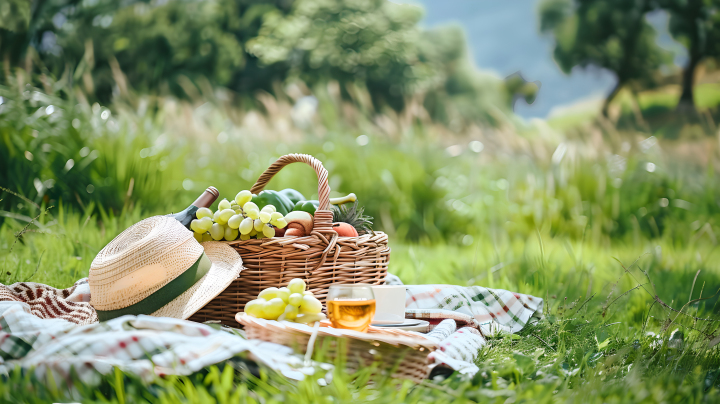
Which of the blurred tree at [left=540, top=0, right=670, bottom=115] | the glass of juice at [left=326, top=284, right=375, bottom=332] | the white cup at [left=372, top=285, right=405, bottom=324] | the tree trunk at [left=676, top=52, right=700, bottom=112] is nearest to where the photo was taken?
the glass of juice at [left=326, top=284, right=375, bottom=332]

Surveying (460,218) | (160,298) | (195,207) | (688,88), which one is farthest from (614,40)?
(160,298)

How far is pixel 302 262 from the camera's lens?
1667 mm

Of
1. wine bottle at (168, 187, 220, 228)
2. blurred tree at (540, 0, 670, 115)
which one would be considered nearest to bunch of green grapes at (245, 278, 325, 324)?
wine bottle at (168, 187, 220, 228)

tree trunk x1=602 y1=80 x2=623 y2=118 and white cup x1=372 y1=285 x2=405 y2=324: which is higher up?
white cup x1=372 y1=285 x2=405 y2=324

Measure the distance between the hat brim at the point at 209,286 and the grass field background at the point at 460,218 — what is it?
0.37 m

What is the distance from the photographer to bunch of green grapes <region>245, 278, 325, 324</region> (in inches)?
55.9

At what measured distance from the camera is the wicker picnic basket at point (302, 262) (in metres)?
1.65

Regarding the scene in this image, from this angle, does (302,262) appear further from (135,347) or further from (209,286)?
(135,347)

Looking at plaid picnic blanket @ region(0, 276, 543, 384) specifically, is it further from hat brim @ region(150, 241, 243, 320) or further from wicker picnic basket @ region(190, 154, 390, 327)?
wicker picnic basket @ region(190, 154, 390, 327)

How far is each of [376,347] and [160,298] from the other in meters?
0.65

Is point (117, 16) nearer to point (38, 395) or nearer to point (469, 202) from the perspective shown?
point (469, 202)

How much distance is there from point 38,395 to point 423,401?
74 centimetres

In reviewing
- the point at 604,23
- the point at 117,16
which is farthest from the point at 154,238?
the point at 604,23

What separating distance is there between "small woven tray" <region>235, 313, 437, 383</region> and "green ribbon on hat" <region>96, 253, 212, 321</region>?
368 mm
